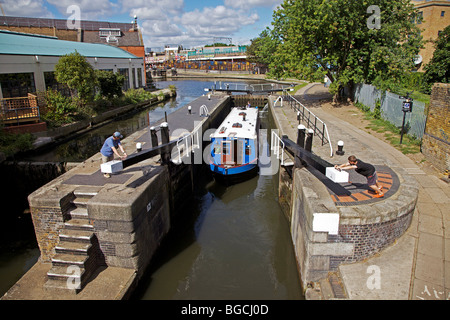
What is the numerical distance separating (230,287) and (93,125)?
2106 cm

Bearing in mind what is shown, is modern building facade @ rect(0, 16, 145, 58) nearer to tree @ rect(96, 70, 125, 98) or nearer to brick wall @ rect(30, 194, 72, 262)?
tree @ rect(96, 70, 125, 98)

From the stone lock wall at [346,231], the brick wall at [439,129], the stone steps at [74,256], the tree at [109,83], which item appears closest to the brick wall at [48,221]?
the stone steps at [74,256]

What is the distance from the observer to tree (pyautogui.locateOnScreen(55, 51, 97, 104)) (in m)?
22.9

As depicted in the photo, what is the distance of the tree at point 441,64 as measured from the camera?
25344 millimetres

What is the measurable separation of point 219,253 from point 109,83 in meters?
24.6

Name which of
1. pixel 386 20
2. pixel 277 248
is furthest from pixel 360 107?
pixel 277 248

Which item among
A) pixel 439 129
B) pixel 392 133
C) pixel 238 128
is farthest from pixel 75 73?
pixel 439 129

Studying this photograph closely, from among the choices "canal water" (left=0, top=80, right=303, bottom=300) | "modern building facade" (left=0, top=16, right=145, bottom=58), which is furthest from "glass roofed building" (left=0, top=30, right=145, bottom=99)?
"modern building facade" (left=0, top=16, right=145, bottom=58)

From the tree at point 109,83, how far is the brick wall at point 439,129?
1025 inches

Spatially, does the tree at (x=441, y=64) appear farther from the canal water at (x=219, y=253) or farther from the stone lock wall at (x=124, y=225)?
the stone lock wall at (x=124, y=225)

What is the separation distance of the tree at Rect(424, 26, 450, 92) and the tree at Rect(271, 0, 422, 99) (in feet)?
17.8

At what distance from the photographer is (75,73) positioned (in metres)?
23.0
